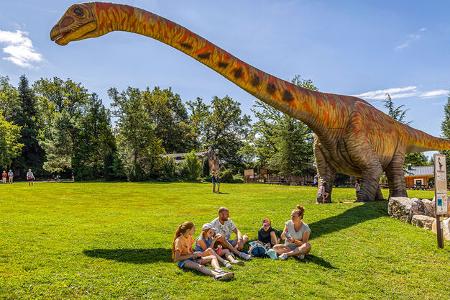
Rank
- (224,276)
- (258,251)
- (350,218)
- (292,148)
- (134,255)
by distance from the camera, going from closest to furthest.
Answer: (224,276), (134,255), (258,251), (350,218), (292,148)

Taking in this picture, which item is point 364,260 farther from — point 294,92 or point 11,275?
point 11,275

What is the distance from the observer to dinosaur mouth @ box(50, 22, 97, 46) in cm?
853

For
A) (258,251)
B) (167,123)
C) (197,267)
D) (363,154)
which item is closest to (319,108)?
(363,154)

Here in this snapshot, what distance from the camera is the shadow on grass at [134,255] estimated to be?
758cm

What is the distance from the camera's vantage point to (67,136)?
4509 centimetres

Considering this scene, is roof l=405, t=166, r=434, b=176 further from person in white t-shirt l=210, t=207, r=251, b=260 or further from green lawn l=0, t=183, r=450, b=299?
person in white t-shirt l=210, t=207, r=251, b=260

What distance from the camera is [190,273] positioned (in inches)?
273

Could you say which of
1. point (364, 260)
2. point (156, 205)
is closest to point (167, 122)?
point (156, 205)

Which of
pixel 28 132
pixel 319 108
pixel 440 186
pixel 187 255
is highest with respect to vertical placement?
pixel 28 132

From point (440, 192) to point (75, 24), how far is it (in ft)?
29.1

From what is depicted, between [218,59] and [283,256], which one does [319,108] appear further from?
[283,256]

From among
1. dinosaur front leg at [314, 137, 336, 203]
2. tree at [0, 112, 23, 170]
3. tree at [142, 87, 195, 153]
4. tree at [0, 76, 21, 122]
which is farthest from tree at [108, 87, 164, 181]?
dinosaur front leg at [314, 137, 336, 203]

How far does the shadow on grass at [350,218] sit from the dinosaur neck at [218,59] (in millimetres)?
2760

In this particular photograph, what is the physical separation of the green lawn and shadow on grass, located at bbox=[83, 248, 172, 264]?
0.02m
